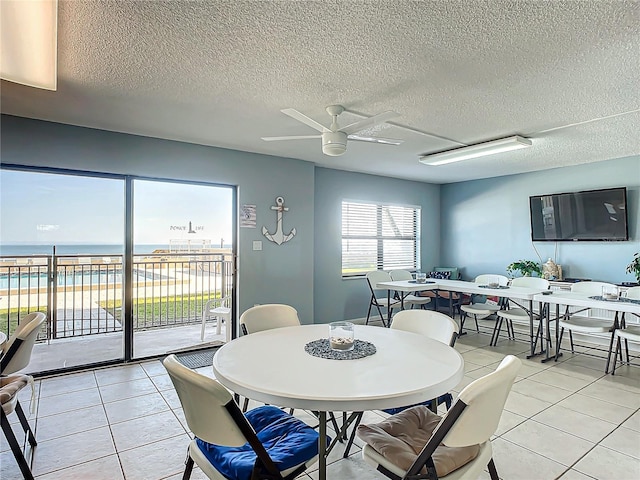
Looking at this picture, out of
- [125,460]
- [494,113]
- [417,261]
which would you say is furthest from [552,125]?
[125,460]

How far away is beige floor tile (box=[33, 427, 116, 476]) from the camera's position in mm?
2143

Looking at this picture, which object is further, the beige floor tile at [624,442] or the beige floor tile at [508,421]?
the beige floor tile at [508,421]

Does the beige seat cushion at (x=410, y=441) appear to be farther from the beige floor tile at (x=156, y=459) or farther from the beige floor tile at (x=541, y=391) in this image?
the beige floor tile at (x=541, y=391)

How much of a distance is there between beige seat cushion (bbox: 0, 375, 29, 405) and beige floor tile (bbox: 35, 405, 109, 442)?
0.49m

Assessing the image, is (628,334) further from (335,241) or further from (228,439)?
(228,439)

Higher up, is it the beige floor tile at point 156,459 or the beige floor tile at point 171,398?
the beige floor tile at point 171,398

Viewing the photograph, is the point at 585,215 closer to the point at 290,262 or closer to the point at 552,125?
the point at 552,125

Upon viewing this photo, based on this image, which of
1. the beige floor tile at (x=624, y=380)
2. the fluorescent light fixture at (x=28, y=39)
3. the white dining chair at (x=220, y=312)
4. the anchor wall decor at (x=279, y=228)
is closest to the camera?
the fluorescent light fixture at (x=28, y=39)

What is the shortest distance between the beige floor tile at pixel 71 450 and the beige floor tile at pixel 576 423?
3.03 metres

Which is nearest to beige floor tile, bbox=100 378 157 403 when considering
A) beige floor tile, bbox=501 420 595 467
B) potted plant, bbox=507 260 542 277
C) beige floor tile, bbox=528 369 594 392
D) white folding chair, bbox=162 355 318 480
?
white folding chair, bbox=162 355 318 480

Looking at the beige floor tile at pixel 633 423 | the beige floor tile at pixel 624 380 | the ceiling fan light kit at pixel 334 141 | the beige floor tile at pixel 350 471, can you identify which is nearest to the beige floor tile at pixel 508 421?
the beige floor tile at pixel 633 423

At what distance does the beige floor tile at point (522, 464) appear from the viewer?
2041mm

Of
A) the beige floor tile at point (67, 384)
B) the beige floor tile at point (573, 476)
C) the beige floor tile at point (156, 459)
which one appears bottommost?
the beige floor tile at point (573, 476)

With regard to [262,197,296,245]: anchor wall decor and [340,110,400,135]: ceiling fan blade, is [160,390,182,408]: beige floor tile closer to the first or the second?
[262,197,296,245]: anchor wall decor
